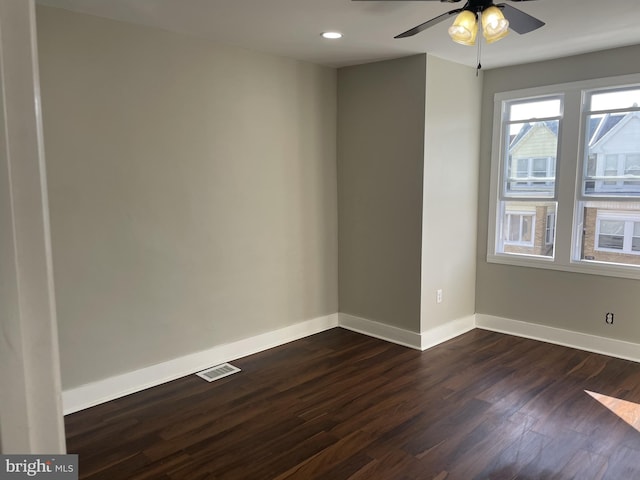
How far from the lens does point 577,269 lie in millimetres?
3980

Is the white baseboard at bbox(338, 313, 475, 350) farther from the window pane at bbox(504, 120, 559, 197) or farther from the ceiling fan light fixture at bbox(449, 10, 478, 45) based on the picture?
the ceiling fan light fixture at bbox(449, 10, 478, 45)

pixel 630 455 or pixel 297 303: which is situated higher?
pixel 297 303

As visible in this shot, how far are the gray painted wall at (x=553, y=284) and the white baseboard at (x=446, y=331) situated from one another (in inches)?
7.2

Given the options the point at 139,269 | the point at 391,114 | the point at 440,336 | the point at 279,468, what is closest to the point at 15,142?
the point at 279,468

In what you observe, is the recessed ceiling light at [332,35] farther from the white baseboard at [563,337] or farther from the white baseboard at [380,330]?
the white baseboard at [563,337]

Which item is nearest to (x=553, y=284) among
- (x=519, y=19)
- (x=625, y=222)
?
(x=625, y=222)

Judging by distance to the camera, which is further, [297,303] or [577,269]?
[297,303]

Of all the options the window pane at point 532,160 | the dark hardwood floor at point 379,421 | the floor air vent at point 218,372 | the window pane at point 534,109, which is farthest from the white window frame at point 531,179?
the floor air vent at point 218,372

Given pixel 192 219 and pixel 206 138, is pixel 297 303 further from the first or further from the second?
pixel 206 138

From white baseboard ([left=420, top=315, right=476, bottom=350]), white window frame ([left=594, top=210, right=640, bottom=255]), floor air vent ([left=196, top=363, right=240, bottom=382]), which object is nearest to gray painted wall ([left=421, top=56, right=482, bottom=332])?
white baseboard ([left=420, top=315, right=476, bottom=350])

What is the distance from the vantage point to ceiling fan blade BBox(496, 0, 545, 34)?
2.22 meters

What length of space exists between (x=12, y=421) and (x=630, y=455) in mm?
2929

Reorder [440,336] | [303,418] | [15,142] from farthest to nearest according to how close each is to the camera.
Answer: [440,336] < [303,418] < [15,142]

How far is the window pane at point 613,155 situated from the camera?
3678 mm
